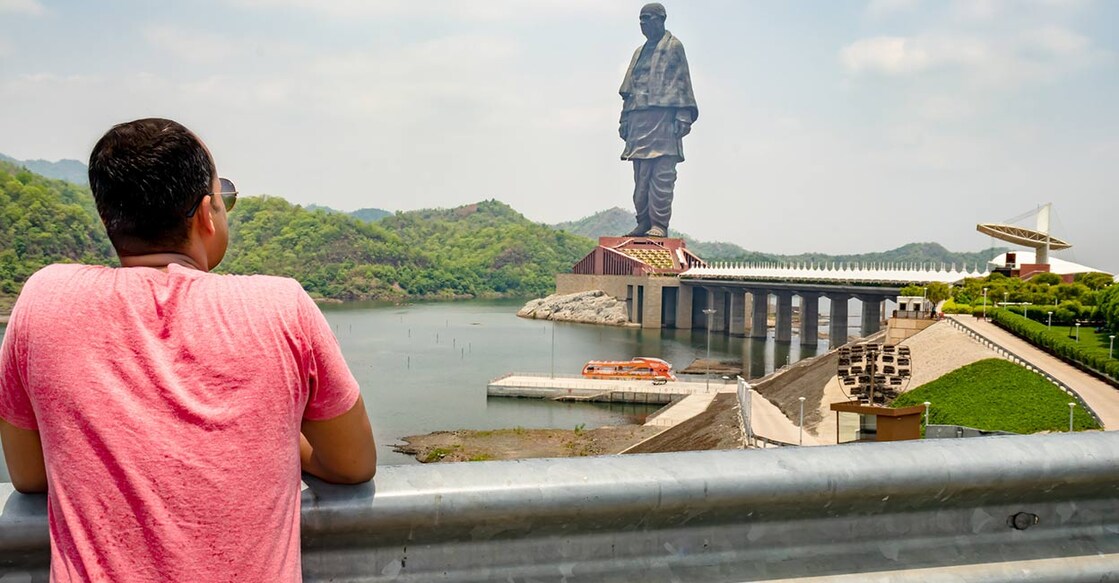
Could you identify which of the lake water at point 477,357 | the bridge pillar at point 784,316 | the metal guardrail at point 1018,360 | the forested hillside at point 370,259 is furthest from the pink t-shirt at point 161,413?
the forested hillside at point 370,259

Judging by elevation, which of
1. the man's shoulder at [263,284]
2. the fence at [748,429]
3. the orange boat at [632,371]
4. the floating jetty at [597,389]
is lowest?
the floating jetty at [597,389]

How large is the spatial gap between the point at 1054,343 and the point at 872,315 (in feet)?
134

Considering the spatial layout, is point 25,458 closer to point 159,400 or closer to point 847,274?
point 159,400

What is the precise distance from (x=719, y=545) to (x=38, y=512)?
1.67 metres

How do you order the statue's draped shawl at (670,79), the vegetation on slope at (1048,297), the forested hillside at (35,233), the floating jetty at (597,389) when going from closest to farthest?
the vegetation on slope at (1048,297), the floating jetty at (597,389), the forested hillside at (35,233), the statue's draped shawl at (670,79)

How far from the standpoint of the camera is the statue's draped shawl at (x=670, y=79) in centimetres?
11106

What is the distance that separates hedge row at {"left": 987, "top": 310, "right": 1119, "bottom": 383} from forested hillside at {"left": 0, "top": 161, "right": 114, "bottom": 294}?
81.4 meters

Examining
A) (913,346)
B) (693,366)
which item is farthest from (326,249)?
(913,346)

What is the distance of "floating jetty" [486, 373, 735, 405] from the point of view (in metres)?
44.2

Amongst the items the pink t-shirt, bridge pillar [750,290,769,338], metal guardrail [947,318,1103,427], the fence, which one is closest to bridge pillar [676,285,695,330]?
bridge pillar [750,290,769,338]

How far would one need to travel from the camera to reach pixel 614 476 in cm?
234

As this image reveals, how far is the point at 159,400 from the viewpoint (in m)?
1.99

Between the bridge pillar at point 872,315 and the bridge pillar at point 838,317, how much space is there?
1788 mm

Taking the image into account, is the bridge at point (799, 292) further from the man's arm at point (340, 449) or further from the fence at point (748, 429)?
the man's arm at point (340, 449)
